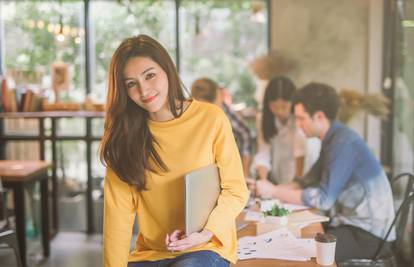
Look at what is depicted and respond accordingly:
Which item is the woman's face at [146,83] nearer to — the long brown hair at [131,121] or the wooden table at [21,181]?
the long brown hair at [131,121]

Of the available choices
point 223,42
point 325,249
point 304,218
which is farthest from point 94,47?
point 325,249

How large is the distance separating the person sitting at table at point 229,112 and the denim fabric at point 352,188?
1.29 meters

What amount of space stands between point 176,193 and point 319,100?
211 centimetres

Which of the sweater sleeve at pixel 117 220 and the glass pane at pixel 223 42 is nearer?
the sweater sleeve at pixel 117 220

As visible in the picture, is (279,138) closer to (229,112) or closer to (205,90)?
(229,112)

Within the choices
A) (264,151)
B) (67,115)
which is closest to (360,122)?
(264,151)

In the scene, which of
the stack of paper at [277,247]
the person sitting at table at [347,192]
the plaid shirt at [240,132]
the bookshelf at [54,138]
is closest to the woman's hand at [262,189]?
the person sitting at table at [347,192]

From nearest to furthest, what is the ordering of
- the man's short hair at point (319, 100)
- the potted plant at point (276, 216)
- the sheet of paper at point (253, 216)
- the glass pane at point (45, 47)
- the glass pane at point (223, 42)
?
the potted plant at point (276, 216) → the sheet of paper at point (253, 216) → the man's short hair at point (319, 100) → the glass pane at point (223, 42) → the glass pane at point (45, 47)

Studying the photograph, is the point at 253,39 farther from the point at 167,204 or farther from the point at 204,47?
the point at 167,204

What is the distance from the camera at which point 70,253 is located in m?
4.97

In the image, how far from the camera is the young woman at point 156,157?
208 cm

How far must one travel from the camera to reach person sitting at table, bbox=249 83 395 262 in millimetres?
3274

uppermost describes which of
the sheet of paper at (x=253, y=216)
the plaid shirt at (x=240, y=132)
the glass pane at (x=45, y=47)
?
the glass pane at (x=45, y=47)

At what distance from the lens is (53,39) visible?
5.57 metres
